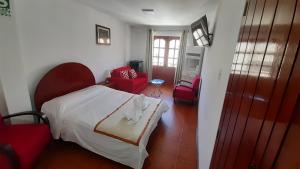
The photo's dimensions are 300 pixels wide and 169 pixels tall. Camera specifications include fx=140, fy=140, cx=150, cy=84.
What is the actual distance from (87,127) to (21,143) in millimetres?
686

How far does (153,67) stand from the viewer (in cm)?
631

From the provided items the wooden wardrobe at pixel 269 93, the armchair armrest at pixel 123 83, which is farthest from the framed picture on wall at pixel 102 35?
the wooden wardrobe at pixel 269 93

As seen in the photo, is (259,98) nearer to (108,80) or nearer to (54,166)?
(54,166)

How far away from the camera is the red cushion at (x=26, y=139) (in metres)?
1.51

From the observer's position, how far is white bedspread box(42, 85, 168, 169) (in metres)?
1.80

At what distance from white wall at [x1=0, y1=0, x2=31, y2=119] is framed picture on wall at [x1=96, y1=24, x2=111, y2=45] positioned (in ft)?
6.58

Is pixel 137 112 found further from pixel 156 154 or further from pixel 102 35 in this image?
pixel 102 35

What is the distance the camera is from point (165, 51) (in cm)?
601

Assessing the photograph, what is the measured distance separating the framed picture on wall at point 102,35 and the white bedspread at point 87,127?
183 cm

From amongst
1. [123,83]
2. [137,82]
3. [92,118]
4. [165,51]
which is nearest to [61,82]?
[92,118]

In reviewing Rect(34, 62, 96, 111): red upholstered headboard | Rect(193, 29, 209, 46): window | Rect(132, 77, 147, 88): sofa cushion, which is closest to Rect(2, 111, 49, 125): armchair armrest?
Rect(34, 62, 96, 111): red upholstered headboard

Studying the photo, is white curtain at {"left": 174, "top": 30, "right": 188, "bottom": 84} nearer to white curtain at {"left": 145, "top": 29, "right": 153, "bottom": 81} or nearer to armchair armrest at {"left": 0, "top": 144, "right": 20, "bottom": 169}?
white curtain at {"left": 145, "top": 29, "right": 153, "bottom": 81}

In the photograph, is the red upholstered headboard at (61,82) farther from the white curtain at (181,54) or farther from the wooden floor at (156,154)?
the white curtain at (181,54)

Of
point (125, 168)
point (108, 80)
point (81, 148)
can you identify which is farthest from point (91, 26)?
point (125, 168)
